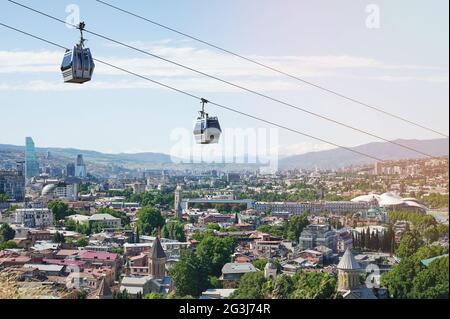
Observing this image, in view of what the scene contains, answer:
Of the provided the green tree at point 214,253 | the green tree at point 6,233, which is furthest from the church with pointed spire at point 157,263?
the green tree at point 6,233

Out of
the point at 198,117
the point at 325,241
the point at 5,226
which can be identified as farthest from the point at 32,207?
the point at 198,117

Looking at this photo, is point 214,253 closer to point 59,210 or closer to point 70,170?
point 59,210

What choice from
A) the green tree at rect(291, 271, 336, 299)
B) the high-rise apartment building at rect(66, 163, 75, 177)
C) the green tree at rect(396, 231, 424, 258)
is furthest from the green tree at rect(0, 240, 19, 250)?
the high-rise apartment building at rect(66, 163, 75, 177)

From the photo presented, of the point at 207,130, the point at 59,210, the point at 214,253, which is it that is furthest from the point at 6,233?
the point at 207,130

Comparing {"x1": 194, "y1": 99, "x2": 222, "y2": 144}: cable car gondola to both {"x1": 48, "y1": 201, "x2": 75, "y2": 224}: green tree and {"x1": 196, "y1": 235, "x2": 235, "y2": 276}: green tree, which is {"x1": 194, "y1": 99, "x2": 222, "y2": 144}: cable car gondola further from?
{"x1": 48, "y1": 201, "x2": 75, "y2": 224}: green tree

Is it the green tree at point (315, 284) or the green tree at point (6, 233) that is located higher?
the green tree at point (6, 233)

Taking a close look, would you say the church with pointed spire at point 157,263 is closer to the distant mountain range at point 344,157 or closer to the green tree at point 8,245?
the green tree at point 8,245

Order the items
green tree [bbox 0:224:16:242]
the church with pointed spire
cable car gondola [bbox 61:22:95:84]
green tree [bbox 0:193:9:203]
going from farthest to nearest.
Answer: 1. green tree [bbox 0:193:9:203]
2. green tree [bbox 0:224:16:242]
3. the church with pointed spire
4. cable car gondola [bbox 61:22:95:84]
